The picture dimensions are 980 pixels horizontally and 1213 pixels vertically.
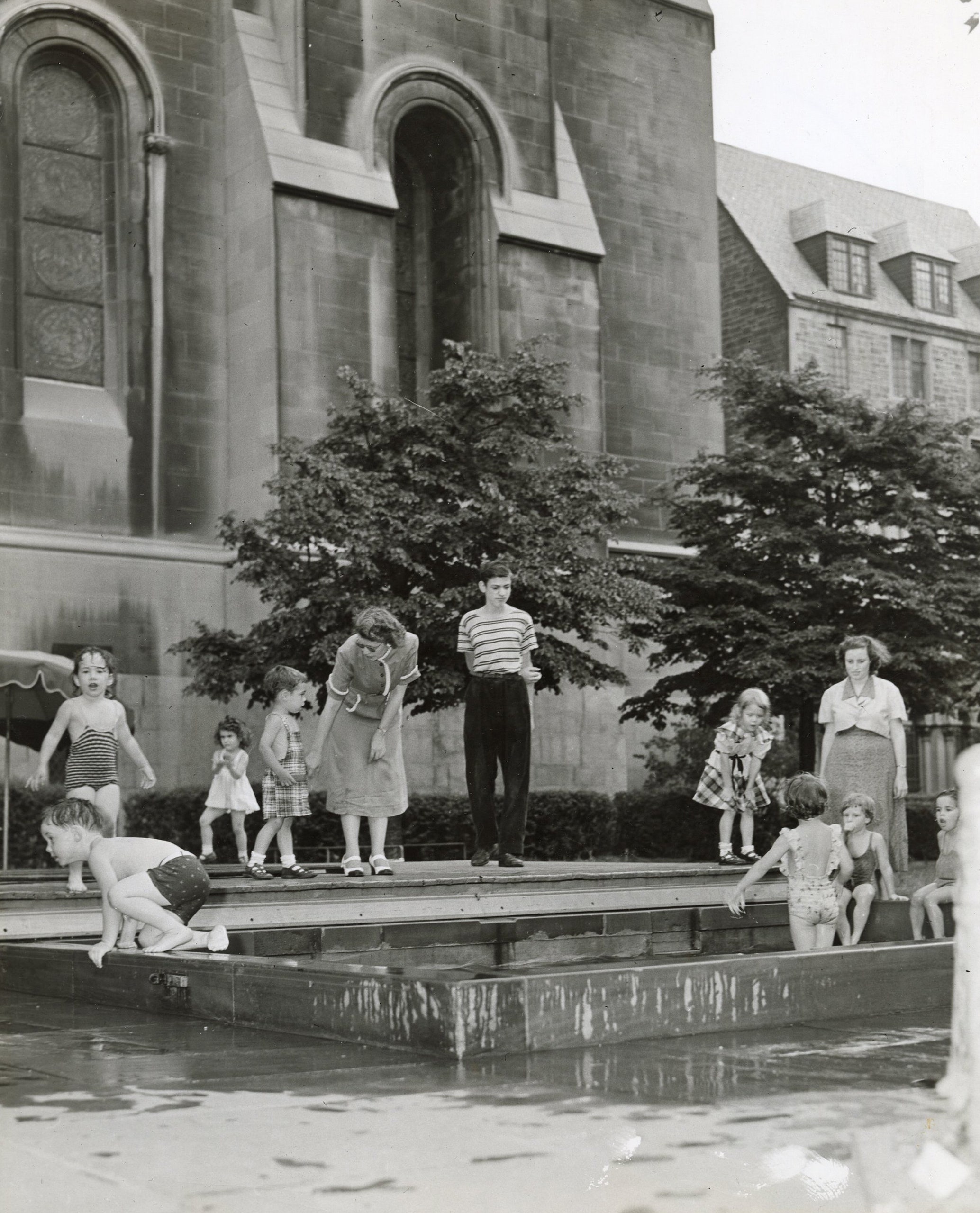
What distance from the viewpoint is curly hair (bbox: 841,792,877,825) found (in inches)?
371

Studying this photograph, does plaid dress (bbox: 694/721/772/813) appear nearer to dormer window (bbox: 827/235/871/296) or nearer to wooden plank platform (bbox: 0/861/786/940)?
wooden plank platform (bbox: 0/861/786/940)

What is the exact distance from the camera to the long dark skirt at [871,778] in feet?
33.6

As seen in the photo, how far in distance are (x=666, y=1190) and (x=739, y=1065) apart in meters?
1.79

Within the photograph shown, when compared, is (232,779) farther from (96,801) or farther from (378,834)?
(378,834)

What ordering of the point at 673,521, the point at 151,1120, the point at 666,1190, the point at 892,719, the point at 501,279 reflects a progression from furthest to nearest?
1. the point at 501,279
2. the point at 673,521
3. the point at 892,719
4. the point at 151,1120
5. the point at 666,1190

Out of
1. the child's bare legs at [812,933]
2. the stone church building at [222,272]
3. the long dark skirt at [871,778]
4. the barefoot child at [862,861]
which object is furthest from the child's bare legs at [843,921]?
the stone church building at [222,272]

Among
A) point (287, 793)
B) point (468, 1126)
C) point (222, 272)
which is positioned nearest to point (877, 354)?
point (222, 272)

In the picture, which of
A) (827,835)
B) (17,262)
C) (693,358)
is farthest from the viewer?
(693,358)

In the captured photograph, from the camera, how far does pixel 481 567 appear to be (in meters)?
10.6

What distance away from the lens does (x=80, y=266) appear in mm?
22641

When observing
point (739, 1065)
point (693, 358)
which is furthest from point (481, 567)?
point (693, 358)

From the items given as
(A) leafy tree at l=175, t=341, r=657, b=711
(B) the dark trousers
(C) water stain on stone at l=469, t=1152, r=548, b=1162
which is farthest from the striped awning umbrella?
(C) water stain on stone at l=469, t=1152, r=548, b=1162

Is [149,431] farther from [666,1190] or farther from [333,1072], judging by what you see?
[666,1190]

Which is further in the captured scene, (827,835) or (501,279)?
(501,279)
